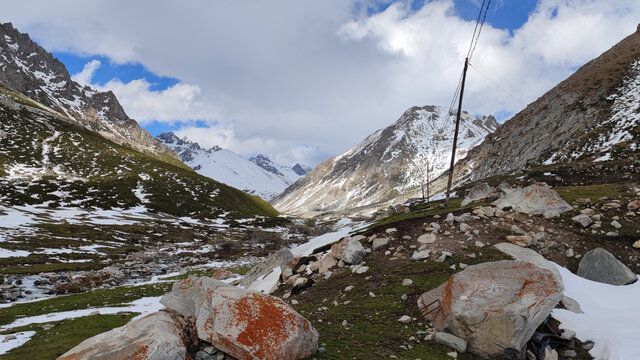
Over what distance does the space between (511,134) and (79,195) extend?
19381cm

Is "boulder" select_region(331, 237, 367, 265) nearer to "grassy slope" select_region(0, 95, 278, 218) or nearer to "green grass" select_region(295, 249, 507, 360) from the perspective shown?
"green grass" select_region(295, 249, 507, 360)

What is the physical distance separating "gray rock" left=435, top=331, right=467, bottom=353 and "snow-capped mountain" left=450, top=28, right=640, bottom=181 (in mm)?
71525

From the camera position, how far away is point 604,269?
16172mm

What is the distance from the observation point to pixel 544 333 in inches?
458

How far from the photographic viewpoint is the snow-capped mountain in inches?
2926

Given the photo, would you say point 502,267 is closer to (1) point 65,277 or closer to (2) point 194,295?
(2) point 194,295

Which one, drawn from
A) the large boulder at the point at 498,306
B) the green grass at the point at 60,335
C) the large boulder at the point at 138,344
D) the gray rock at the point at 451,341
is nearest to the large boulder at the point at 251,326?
the large boulder at the point at 138,344

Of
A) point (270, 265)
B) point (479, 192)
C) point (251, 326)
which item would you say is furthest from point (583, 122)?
point (251, 326)

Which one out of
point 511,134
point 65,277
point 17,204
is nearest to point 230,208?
point 17,204

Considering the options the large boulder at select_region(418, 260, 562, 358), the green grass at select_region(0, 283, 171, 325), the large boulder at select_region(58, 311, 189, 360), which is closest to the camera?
the large boulder at select_region(58, 311, 189, 360)

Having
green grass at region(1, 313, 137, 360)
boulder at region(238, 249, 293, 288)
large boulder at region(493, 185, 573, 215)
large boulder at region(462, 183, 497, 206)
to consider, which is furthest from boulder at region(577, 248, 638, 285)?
green grass at region(1, 313, 137, 360)

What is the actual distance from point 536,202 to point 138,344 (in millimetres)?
27553

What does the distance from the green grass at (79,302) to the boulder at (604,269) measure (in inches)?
1388

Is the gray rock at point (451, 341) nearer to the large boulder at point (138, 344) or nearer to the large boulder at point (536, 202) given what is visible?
the large boulder at point (138, 344)
